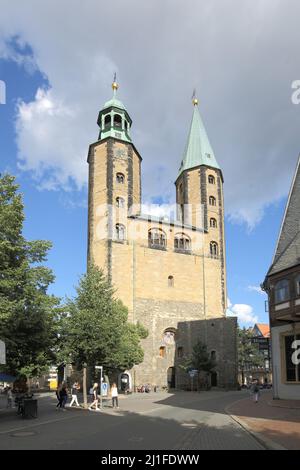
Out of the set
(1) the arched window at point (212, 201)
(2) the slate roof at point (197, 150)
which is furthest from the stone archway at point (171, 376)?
(2) the slate roof at point (197, 150)

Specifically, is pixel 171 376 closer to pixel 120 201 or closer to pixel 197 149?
pixel 120 201

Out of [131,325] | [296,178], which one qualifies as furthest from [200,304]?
[296,178]

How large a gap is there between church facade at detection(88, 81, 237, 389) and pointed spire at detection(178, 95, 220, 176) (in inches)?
279

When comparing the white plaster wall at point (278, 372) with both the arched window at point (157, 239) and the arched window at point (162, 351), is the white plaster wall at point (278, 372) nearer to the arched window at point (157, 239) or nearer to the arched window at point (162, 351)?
the arched window at point (162, 351)

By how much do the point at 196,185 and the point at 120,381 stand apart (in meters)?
28.2

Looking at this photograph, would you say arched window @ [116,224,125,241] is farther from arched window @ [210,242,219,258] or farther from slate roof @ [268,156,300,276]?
slate roof @ [268,156,300,276]

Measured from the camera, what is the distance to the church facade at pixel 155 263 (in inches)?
2121

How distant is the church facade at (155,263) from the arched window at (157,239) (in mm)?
121

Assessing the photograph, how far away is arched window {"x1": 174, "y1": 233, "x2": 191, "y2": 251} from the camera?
5957 centimetres

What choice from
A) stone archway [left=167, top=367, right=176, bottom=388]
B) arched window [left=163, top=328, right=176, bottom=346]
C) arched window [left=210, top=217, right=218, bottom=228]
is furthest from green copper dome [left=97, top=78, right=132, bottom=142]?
stone archway [left=167, top=367, right=176, bottom=388]

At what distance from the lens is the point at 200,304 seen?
Result: 5850 cm

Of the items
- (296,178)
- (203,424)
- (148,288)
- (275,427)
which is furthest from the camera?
(148,288)
